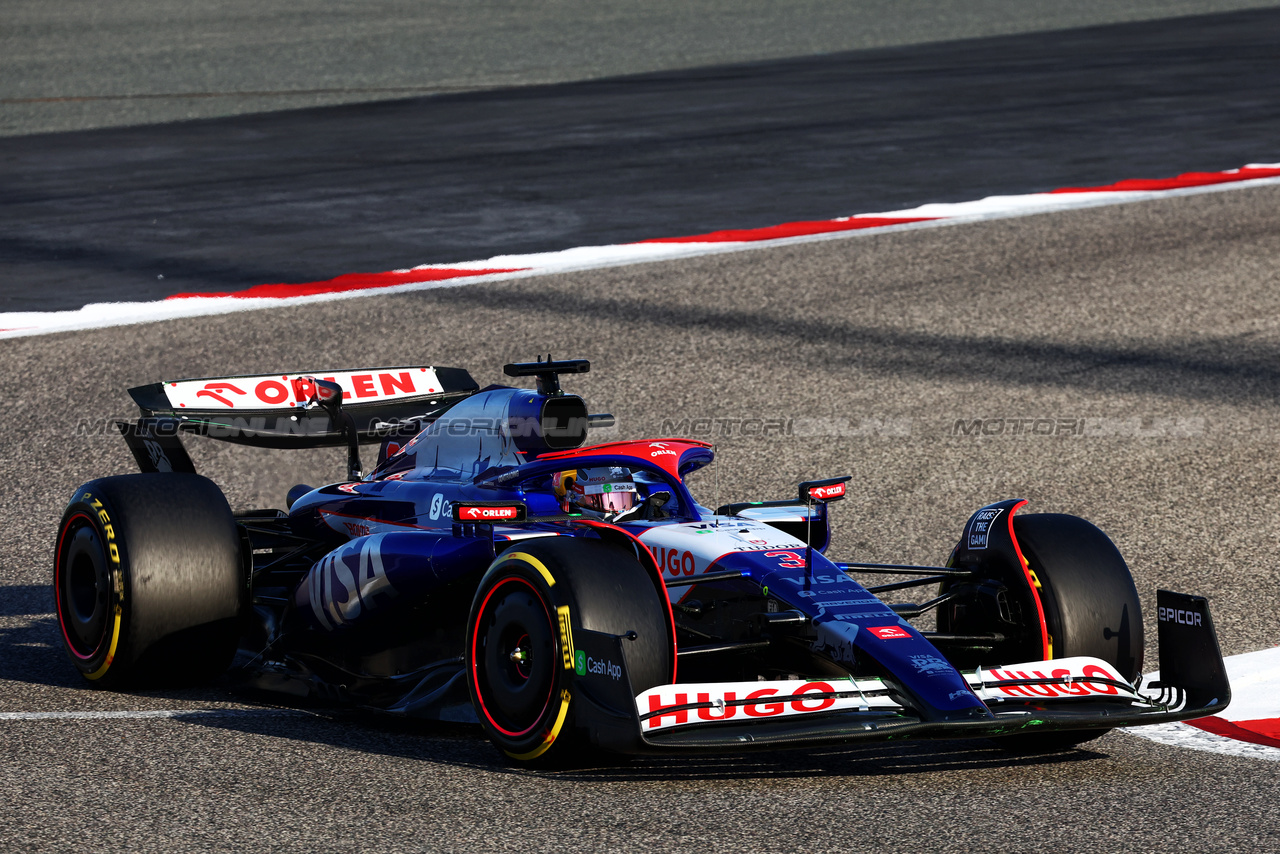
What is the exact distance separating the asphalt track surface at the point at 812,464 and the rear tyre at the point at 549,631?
0.16 m

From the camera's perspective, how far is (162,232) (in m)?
14.9

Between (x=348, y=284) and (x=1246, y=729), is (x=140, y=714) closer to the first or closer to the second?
(x=1246, y=729)

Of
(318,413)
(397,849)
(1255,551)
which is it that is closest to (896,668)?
(397,849)

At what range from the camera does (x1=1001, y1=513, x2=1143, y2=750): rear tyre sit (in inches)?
221

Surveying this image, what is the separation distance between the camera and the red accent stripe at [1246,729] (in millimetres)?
5801

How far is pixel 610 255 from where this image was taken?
1377 cm

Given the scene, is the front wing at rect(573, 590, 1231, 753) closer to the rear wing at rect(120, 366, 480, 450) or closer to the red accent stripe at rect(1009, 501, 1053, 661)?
the red accent stripe at rect(1009, 501, 1053, 661)

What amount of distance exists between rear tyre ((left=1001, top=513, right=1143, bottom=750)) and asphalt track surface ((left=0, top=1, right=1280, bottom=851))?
28 cm

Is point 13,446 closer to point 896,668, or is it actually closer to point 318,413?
point 318,413

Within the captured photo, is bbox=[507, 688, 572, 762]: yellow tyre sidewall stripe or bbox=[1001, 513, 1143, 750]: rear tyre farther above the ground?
→ bbox=[1001, 513, 1143, 750]: rear tyre

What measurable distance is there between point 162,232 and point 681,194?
15.2 feet

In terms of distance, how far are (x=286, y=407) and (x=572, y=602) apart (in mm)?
2739

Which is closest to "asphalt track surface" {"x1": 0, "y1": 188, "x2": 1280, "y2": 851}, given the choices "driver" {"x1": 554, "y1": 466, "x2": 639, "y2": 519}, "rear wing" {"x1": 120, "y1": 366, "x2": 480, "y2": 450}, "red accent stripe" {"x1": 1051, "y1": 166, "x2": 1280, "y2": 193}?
"red accent stripe" {"x1": 1051, "y1": 166, "x2": 1280, "y2": 193}

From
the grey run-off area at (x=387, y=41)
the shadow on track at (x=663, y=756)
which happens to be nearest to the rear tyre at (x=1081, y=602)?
the shadow on track at (x=663, y=756)
